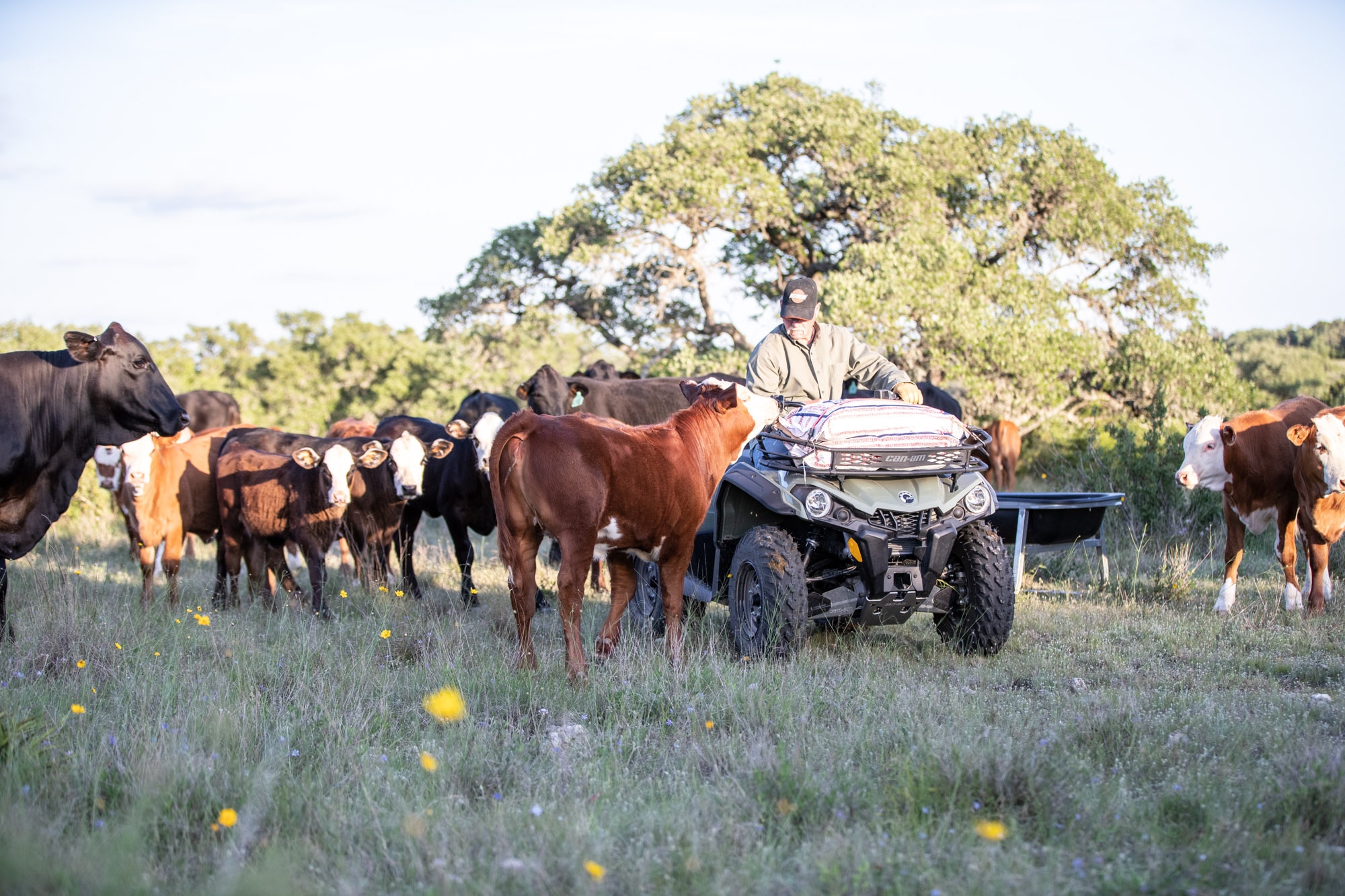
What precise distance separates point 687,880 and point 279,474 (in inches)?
273

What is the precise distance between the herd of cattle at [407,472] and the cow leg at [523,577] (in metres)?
0.01

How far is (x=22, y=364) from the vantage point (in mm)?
6926

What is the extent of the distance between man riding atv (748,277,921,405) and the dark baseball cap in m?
0.01

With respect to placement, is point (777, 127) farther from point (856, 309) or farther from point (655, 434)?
point (655, 434)

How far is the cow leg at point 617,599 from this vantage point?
20.3 feet

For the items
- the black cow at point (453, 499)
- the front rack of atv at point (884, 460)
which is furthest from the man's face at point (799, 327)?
the black cow at point (453, 499)

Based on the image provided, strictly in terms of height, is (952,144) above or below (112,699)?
above

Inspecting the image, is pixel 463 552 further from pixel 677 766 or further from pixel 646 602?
pixel 677 766

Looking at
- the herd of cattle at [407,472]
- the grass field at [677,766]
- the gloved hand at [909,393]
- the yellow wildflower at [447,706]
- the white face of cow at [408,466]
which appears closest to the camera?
the grass field at [677,766]

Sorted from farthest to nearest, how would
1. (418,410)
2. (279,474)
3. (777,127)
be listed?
(418,410) < (777,127) < (279,474)

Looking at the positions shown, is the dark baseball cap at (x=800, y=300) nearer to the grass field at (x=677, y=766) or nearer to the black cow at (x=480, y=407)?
the grass field at (x=677, y=766)

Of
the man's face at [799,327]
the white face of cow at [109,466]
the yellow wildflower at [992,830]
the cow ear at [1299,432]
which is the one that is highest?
the man's face at [799,327]

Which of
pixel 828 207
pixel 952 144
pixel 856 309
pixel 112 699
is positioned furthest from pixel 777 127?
pixel 112 699

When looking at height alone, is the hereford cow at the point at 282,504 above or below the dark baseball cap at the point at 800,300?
below
